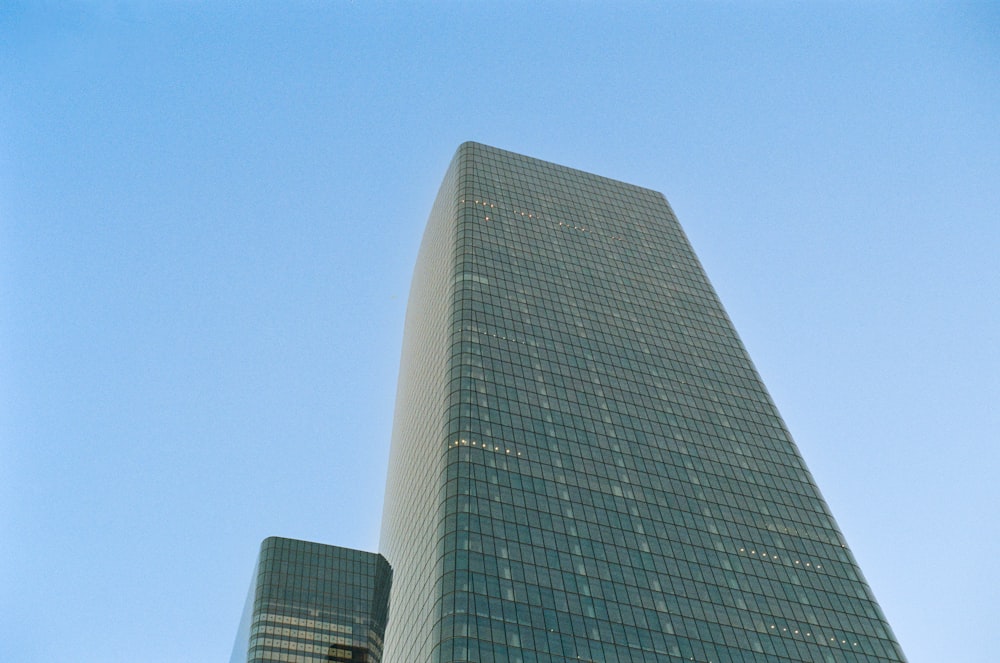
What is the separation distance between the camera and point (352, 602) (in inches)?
4582

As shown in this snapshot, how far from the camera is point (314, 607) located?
115 m

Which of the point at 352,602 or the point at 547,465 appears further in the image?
the point at 352,602

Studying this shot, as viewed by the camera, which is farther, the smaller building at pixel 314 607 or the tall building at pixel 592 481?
the smaller building at pixel 314 607

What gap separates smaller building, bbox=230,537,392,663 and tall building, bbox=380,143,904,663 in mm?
6211

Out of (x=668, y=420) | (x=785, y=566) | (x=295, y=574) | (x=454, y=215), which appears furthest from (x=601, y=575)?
(x=454, y=215)

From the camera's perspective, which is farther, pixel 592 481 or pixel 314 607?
pixel 314 607

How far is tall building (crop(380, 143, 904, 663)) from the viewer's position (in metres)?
79.4

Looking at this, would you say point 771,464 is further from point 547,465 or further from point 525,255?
point 525,255

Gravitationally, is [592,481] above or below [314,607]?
above

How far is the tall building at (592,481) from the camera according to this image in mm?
79438

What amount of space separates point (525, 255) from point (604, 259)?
1451 centimetres

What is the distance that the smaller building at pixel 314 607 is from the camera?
111 metres

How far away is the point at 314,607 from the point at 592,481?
140 ft

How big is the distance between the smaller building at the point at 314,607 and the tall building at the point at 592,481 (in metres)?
6.21
